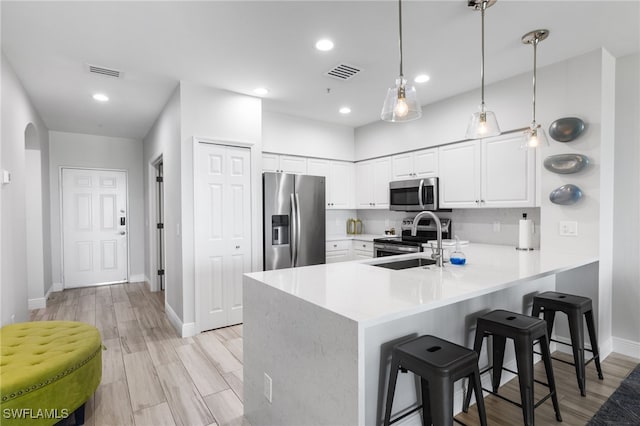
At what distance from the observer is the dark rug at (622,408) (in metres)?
2.01

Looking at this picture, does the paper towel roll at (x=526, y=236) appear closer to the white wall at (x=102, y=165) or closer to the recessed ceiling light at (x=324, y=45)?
the recessed ceiling light at (x=324, y=45)

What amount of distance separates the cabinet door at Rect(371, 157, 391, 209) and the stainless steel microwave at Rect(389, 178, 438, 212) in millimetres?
169

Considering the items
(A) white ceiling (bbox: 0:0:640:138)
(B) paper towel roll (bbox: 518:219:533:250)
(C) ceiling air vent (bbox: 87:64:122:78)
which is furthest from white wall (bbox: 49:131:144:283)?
(B) paper towel roll (bbox: 518:219:533:250)

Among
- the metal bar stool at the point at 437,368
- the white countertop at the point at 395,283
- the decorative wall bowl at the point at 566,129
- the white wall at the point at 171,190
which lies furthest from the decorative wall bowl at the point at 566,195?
the white wall at the point at 171,190

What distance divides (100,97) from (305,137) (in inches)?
102

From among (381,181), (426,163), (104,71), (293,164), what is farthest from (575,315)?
(104,71)

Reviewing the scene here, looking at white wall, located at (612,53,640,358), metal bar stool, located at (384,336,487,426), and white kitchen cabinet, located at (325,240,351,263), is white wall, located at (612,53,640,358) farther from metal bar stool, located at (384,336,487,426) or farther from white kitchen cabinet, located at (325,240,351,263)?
white kitchen cabinet, located at (325,240,351,263)

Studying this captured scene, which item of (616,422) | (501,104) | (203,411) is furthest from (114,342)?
(501,104)

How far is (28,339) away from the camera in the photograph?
6.93 feet

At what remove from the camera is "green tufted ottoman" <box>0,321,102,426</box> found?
64.6 inches

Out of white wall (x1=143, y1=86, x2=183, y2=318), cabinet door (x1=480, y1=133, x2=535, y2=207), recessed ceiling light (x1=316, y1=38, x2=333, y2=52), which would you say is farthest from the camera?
white wall (x1=143, y1=86, x2=183, y2=318)

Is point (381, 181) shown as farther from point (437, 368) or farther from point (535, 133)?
point (437, 368)

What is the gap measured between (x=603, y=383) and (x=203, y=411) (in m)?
2.91

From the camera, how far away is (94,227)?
223 inches
